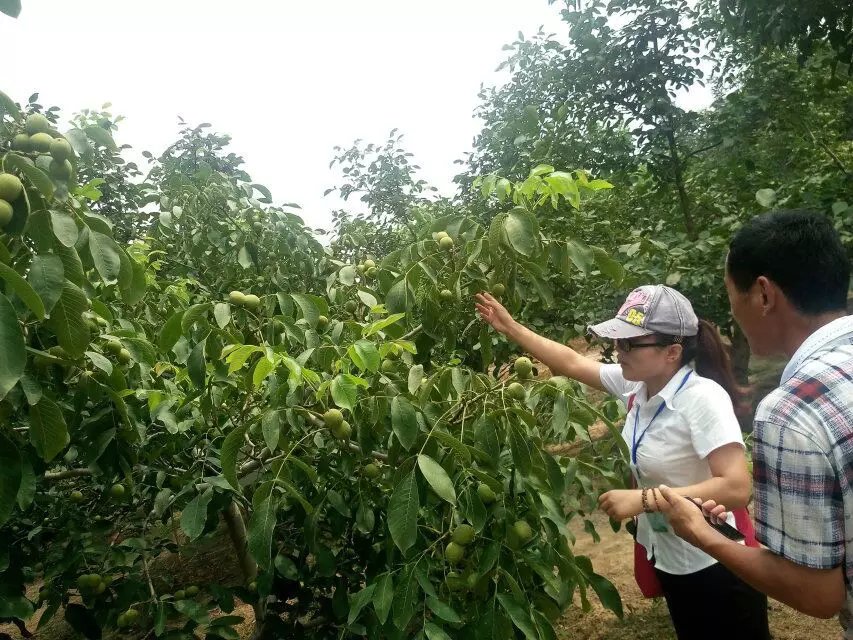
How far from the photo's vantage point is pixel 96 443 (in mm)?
1783

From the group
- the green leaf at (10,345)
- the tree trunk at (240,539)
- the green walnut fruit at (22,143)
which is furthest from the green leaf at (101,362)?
the tree trunk at (240,539)

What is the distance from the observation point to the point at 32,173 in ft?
3.83

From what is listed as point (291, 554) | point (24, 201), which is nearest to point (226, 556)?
point (291, 554)

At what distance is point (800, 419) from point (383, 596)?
1009 mm

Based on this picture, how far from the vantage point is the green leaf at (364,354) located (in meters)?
1.44

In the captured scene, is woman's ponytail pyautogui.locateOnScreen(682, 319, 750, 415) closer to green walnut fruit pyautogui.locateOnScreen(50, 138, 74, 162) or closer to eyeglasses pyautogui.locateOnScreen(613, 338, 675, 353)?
eyeglasses pyautogui.locateOnScreen(613, 338, 675, 353)

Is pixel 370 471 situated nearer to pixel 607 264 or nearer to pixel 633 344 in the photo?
pixel 633 344

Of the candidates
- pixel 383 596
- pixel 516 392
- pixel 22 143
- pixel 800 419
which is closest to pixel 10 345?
pixel 22 143

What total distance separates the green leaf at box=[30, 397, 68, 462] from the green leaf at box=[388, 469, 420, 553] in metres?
0.74

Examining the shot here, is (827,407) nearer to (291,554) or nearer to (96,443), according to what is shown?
(96,443)

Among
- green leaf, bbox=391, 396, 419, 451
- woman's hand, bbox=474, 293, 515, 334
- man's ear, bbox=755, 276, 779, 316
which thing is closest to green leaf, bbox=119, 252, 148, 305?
green leaf, bbox=391, 396, 419, 451

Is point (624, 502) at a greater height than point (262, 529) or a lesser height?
lesser

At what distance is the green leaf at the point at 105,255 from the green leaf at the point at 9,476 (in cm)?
39

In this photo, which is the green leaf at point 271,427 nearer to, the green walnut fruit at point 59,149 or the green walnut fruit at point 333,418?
the green walnut fruit at point 333,418
